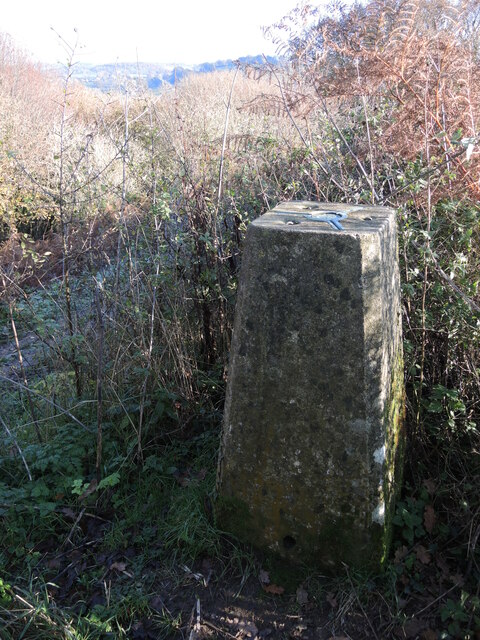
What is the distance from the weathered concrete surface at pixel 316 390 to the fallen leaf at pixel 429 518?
244 millimetres

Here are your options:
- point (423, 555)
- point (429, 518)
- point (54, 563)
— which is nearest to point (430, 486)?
point (429, 518)

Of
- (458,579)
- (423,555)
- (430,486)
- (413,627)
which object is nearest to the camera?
(413,627)

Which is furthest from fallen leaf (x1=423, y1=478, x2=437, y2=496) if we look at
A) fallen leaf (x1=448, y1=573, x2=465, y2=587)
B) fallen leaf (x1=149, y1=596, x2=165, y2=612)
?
fallen leaf (x1=149, y1=596, x2=165, y2=612)

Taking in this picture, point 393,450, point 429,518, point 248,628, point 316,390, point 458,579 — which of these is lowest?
point 248,628

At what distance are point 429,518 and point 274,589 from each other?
793 millimetres

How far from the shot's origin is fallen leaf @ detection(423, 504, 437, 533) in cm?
247

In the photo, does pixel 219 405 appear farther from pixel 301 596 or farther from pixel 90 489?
pixel 301 596

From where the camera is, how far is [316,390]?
2197mm

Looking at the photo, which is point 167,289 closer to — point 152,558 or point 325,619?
point 152,558

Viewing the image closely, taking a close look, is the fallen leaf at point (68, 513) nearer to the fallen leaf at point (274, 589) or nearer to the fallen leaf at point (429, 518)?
the fallen leaf at point (274, 589)

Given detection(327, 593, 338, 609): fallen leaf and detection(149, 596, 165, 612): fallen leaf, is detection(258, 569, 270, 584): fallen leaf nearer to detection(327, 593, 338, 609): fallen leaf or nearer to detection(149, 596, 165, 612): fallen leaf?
detection(327, 593, 338, 609): fallen leaf

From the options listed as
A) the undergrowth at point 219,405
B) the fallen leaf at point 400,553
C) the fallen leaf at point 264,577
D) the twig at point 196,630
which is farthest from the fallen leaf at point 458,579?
the twig at point 196,630

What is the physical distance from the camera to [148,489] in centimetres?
296

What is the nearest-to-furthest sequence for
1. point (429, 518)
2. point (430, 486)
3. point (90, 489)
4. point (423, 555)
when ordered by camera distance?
point (423, 555), point (429, 518), point (430, 486), point (90, 489)
